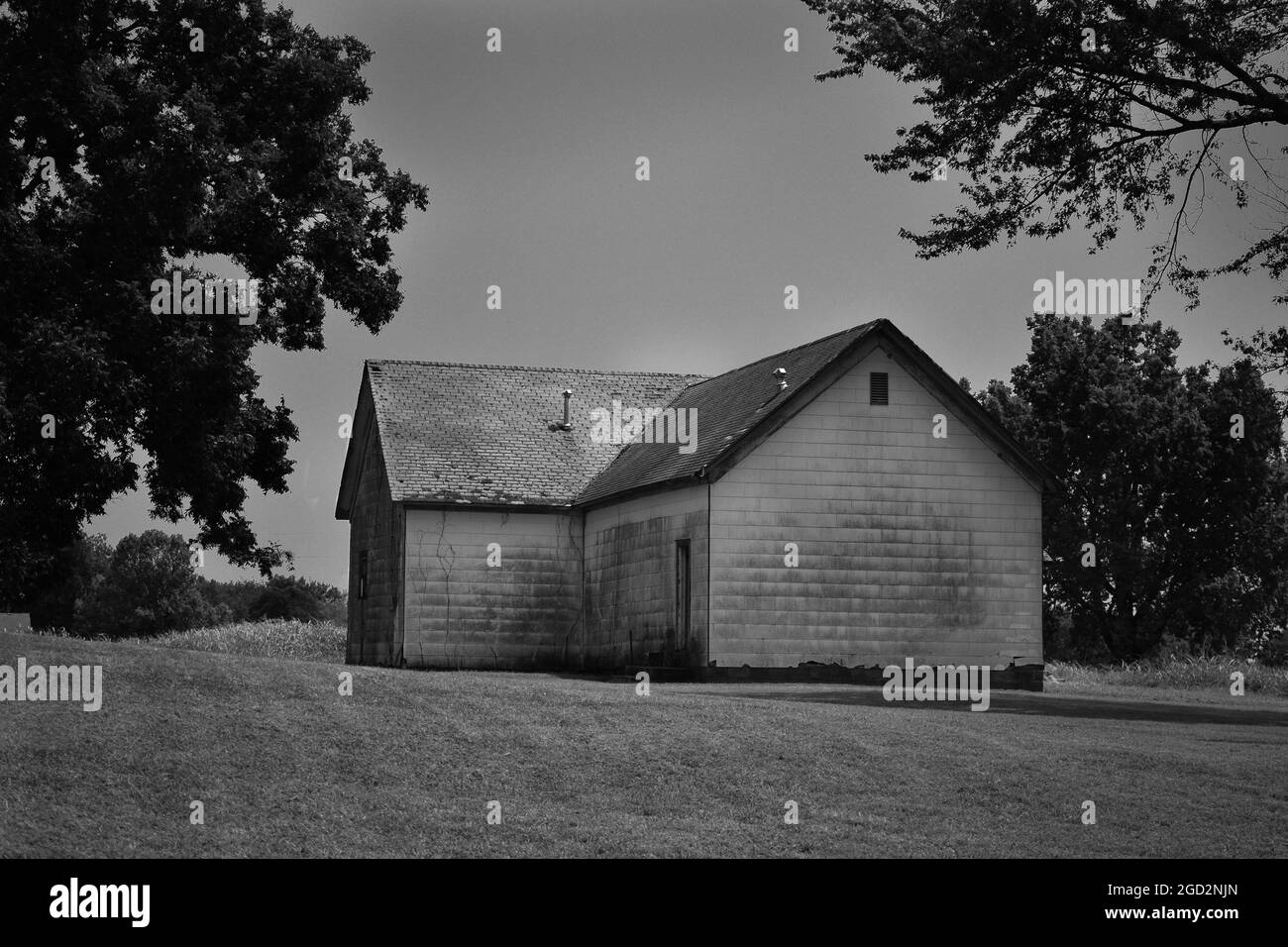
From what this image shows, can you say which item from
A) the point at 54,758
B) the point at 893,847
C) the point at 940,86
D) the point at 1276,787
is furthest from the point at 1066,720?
the point at 54,758

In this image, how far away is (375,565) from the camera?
41750 millimetres

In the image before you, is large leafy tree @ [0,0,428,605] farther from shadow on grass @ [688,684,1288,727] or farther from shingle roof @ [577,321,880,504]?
shadow on grass @ [688,684,1288,727]

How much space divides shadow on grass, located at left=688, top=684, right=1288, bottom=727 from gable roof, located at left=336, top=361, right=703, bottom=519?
11444mm

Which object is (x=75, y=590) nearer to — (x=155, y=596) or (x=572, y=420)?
(x=155, y=596)

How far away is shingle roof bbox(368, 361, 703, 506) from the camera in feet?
130

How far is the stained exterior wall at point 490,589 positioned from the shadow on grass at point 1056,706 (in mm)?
9997

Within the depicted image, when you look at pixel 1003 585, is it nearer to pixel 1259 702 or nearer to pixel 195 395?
pixel 1259 702

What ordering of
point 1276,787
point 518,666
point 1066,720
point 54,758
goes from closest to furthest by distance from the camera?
1. point 54,758
2. point 1276,787
3. point 1066,720
4. point 518,666

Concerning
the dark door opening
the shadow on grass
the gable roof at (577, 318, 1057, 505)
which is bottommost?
the shadow on grass

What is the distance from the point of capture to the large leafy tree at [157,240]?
3177cm

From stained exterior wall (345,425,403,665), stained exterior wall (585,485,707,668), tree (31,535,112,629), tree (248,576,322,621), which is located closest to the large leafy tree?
stained exterior wall (345,425,403,665)

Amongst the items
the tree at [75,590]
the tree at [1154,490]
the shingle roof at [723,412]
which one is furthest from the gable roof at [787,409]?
the tree at [75,590]

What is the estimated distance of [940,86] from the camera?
96.3ft
